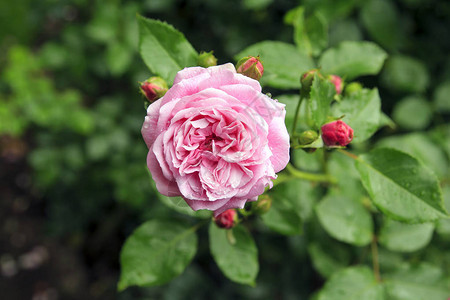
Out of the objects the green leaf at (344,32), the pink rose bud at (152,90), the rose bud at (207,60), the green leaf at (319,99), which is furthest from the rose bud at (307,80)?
the green leaf at (344,32)

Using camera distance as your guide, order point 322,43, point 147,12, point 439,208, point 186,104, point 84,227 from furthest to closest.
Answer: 1. point 84,227
2. point 147,12
3. point 322,43
4. point 439,208
5. point 186,104

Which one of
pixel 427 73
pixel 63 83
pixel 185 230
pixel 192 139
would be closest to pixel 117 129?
pixel 63 83

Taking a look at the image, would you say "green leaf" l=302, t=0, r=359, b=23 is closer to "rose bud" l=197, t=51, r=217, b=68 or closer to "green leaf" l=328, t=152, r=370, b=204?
"green leaf" l=328, t=152, r=370, b=204

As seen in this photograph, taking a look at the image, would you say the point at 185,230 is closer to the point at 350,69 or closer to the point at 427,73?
the point at 350,69

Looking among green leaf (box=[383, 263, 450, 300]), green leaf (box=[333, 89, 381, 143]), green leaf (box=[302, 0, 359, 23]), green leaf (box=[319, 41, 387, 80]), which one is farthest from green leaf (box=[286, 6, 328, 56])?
green leaf (box=[383, 263, 450, 300])

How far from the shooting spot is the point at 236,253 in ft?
3.86

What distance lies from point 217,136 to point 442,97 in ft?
5.21

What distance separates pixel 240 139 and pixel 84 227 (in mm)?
2708

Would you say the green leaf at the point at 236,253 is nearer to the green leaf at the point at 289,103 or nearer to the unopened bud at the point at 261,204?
the unopened bud at the point at 261,204

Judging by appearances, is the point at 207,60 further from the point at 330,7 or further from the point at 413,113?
the point at 413,113

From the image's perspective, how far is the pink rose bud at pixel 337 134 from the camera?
0.90m

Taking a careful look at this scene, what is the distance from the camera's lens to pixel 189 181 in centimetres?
76

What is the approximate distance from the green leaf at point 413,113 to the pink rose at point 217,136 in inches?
54.4

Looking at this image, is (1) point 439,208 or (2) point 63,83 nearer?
(1) point 439,208
